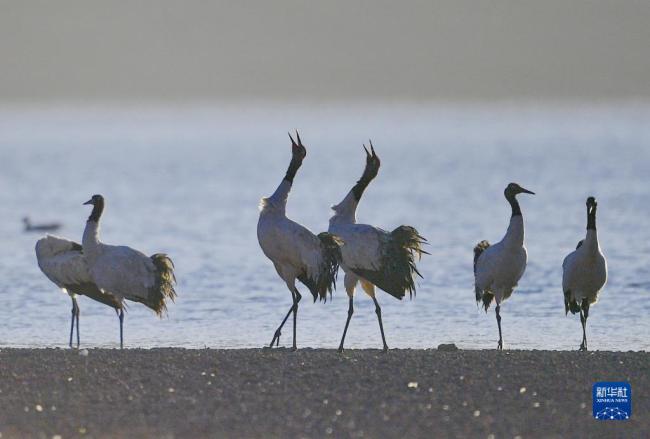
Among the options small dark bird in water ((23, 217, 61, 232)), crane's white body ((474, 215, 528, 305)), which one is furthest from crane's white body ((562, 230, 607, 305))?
small dark bird in water ((23, 217, 61, 232))

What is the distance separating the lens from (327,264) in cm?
1794

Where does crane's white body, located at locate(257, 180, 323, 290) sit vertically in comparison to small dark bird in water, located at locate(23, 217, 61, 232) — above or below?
below

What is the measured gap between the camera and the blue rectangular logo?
13148 millimetres

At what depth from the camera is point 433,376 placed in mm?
15047

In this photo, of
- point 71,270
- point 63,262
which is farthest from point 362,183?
point 63,262

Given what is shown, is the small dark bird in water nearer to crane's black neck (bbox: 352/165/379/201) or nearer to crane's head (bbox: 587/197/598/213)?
crane's black neck (bbox: 352/165/379/201)

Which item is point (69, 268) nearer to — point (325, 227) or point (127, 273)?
point (127, 273)

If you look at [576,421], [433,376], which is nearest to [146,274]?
[433,376]

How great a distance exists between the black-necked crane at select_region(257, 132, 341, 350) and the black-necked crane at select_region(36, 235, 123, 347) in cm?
266

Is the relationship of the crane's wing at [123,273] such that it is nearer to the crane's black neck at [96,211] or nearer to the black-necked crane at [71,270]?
the black-necked crane at [71,270]

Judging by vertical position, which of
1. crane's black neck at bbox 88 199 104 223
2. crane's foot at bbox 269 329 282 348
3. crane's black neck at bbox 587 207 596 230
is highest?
crane's black neck at bbox 88 199 104 223

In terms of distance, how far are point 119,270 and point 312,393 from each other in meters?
5.73

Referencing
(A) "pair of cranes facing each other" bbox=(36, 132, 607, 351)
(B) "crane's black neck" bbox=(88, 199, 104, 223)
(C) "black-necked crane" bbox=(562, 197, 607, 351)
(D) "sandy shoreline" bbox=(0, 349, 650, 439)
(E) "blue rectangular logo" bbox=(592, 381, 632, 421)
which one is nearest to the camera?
(D) "sandy shoreline" bbox=(0, 349, 650, 439)

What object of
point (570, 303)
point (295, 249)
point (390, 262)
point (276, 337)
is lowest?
point (276, 337)
